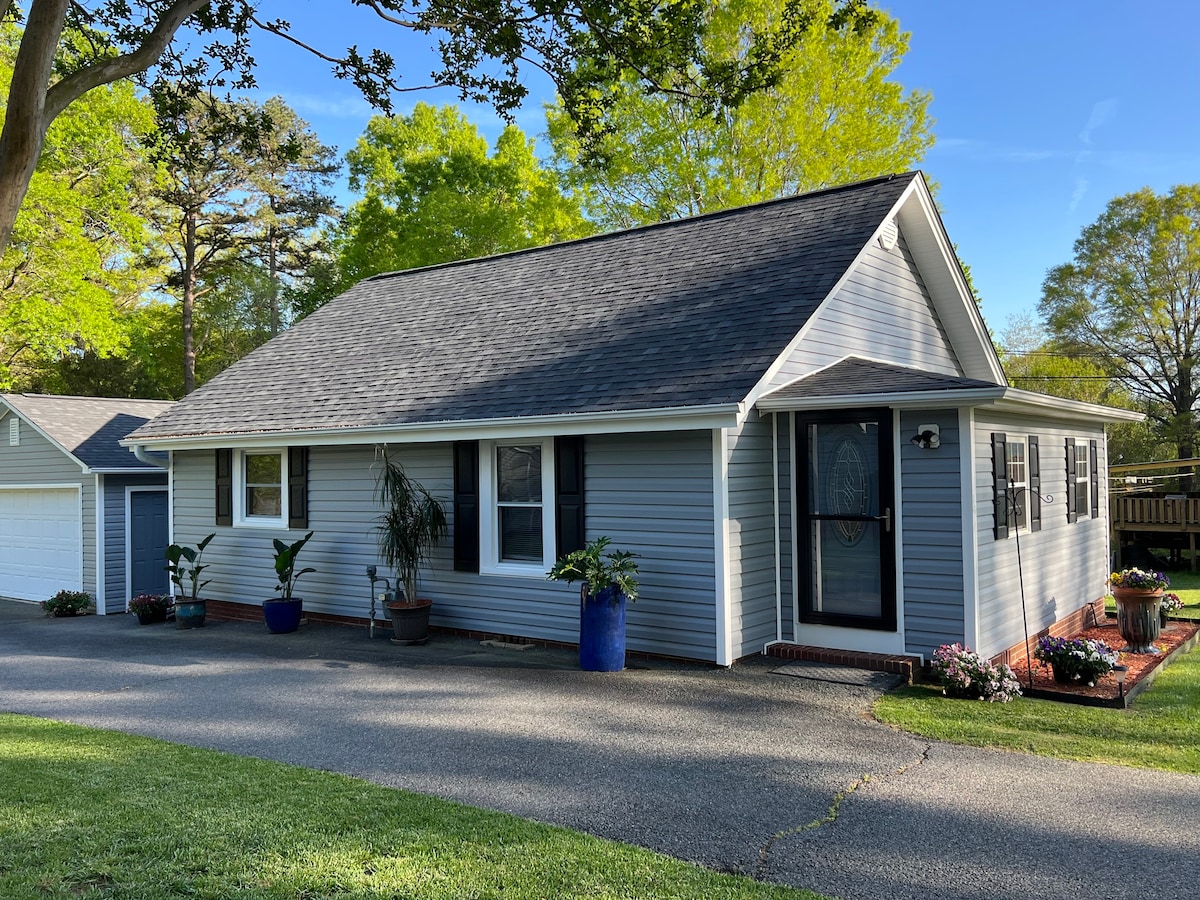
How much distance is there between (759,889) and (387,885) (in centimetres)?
165

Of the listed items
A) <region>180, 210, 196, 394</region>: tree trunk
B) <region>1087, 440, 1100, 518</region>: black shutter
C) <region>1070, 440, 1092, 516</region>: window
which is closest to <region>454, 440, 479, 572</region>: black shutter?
<region>1070, 440, 1092, 516</region>: window

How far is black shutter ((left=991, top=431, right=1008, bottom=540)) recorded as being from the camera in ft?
27.7

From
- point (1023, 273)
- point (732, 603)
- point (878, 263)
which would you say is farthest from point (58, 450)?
point (1023, 273)

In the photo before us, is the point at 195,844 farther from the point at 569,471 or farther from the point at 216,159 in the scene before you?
the point at 216,159

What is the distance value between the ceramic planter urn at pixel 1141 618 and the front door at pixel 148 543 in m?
14.3

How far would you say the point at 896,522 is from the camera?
829 cm

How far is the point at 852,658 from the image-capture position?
27.5ft

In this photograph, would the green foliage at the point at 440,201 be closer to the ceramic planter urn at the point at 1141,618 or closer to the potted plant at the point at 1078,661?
the ceramic planter urn at the point at 1141,618

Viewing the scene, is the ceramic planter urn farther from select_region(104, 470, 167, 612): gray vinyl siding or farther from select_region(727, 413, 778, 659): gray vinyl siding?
select_region(104, 470, 167, 612): gray vinyl siding

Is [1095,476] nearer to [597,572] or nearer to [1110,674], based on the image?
[1110,674]

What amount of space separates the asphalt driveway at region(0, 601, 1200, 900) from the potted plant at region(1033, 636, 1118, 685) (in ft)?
5.90

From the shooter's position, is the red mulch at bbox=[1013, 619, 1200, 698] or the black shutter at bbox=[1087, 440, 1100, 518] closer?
the red mulch at bbox=[1013, 619, 1200, 698]

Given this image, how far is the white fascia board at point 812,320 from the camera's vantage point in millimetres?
8523

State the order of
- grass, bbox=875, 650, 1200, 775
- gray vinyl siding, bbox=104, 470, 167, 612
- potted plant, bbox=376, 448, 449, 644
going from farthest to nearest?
gray vinyl siding, bbox=104, 470, 167, 612, potted plant, bbox=376, 448, 449, 644, grass, bbox=875, 650, 1200, 775
